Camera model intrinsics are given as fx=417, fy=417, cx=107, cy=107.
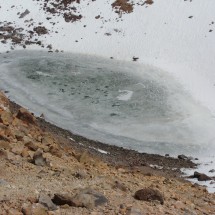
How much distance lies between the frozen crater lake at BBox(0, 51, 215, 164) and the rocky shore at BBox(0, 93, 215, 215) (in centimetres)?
660

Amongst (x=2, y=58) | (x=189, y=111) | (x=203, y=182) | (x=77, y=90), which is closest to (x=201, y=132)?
(x=189, y=111)

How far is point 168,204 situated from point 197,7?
123 feet

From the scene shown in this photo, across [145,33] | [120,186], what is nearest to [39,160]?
[120,186]

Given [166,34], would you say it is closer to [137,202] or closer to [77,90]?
[77,90]

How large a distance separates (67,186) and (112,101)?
19.8m

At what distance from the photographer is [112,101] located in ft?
101

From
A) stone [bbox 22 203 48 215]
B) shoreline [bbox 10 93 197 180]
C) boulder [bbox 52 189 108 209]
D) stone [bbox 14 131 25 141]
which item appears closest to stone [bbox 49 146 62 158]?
→ stone [bbox 14 131 25 141]

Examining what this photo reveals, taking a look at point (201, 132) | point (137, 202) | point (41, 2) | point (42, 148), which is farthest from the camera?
point (41, 2)

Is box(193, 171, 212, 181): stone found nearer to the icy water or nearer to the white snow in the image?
the icy water

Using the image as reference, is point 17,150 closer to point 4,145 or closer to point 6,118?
point 4,145

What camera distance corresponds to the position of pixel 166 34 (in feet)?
142

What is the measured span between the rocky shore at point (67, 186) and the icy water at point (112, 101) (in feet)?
21.6

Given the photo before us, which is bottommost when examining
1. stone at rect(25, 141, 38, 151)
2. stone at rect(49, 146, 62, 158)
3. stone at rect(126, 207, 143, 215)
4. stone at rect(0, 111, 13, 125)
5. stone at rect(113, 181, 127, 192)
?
stone at rect(49, 146, 62, 158)

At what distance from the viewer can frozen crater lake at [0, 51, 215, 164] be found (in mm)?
25234
